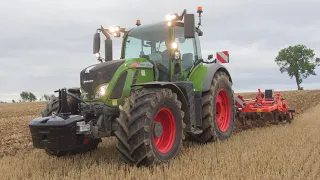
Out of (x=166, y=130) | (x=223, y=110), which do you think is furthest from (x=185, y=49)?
(x=166, y=130)

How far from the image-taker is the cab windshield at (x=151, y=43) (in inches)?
253

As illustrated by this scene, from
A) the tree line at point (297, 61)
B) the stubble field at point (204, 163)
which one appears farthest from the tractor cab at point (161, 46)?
the tree line at point (297, 61)

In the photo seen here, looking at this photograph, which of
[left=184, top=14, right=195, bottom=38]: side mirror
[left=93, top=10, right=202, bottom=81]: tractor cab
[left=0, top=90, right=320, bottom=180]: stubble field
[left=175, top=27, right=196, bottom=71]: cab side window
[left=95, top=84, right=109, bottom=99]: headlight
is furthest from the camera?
[left=175, top=27, right=196, bottom=71]: cab side window

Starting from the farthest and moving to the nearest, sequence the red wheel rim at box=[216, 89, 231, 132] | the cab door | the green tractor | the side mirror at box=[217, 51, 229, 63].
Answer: the side mirror at box=[217, 51, 229, 63] < the red wheel rim at box=[216, 89, 231, 132] < the cab door < the green tractor

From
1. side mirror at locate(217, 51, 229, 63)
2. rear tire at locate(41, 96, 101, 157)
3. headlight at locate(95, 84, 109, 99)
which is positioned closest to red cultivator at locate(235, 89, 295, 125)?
side mirror at locate(217, 51, 229, 63)

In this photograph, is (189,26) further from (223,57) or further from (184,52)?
(223,57)

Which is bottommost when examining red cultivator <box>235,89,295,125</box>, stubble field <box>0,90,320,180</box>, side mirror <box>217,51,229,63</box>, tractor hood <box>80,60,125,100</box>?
stubble field <box>0,90,320,180</box>

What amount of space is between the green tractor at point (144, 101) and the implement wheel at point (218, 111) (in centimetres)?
2

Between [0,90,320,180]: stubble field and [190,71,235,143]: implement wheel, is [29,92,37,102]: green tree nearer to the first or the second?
[0,90,320,180]: stubble field

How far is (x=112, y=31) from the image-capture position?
7188 millimetres

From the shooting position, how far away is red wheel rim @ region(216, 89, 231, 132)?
25.4 ft

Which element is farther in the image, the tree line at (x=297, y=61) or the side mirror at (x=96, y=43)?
the tree line at (x=297, y=61)

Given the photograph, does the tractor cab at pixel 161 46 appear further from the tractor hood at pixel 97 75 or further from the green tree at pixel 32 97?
the green tree at pixel 32 97

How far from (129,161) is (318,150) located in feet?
11.4
